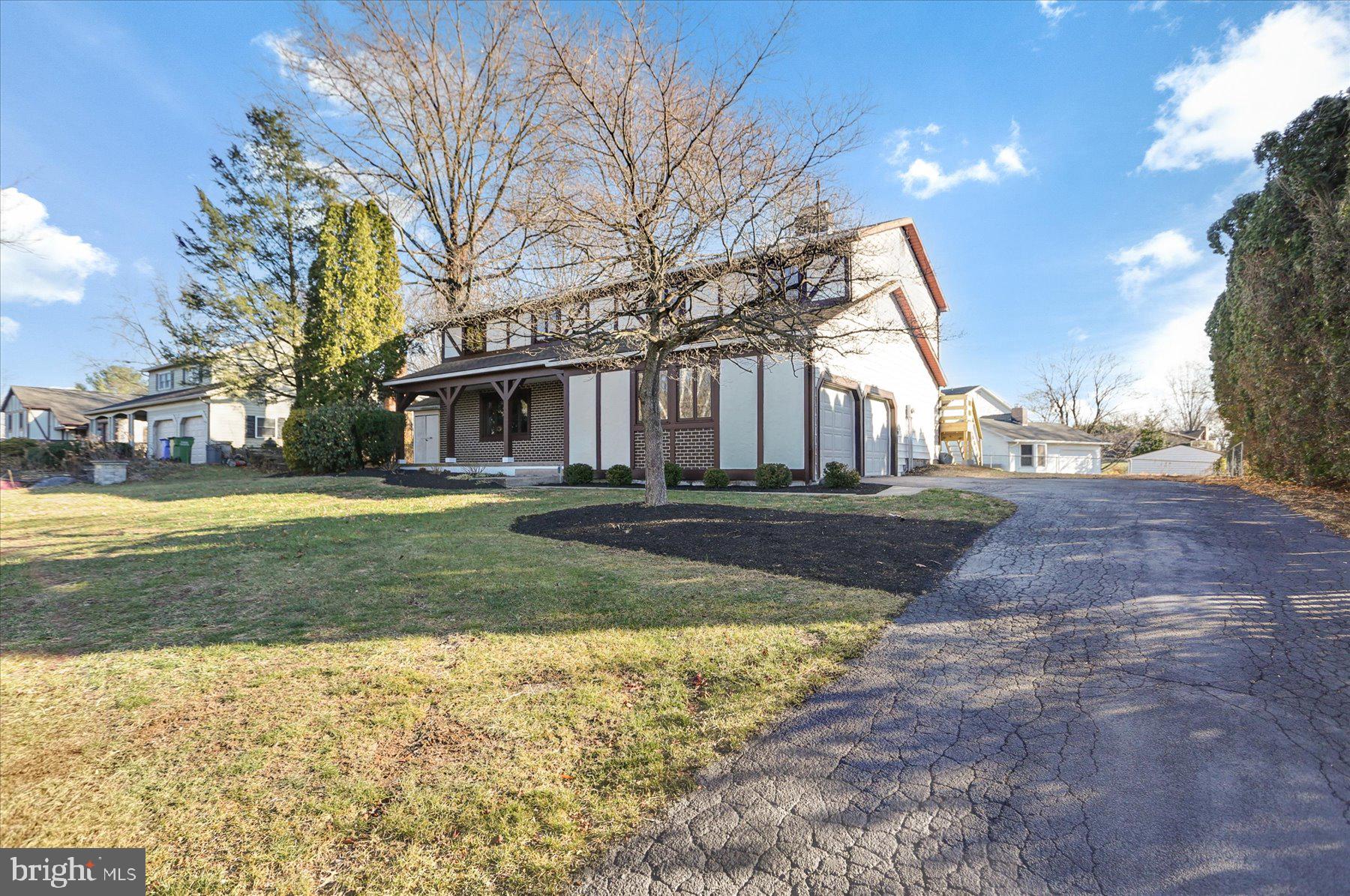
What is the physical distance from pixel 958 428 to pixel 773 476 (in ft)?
44.6

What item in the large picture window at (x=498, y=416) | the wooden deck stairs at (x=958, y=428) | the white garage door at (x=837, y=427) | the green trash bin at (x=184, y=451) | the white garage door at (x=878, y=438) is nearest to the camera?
the white garage door at (x=837, y=427)

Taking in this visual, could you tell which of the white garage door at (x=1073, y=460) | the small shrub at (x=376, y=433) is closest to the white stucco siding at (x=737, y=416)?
the small shrub at (x=376, y=433)

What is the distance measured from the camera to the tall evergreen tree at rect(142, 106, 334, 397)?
2223 centimetres

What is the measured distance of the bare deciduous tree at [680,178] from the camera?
7.71 m

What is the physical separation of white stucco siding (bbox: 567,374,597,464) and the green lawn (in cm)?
1018

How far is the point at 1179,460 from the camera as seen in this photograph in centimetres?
3091

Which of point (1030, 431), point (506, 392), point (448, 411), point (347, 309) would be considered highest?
point (347, 309)

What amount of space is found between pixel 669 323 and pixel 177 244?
76.1 ft

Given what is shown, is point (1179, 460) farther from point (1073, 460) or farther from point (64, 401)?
point (64, 401)

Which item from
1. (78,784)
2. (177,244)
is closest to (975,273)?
(78,784)

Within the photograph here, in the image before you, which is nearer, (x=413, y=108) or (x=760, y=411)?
(x=760, y=411)

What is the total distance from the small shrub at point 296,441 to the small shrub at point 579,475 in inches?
323

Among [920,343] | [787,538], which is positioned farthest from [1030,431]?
[787,538]

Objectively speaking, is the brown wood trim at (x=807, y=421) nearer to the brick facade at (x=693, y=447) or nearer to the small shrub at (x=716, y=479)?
the small shrub at (x=716, y=479)
